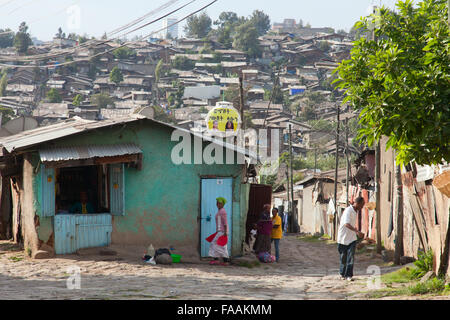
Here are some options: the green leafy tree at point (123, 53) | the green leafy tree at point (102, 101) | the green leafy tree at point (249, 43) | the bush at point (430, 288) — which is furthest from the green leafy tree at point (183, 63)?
the bush at point (430, 288)

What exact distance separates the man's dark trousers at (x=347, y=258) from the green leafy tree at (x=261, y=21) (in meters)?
149

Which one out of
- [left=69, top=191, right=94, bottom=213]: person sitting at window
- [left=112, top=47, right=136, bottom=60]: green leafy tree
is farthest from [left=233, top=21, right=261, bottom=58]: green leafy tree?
[left=69, top=191, right=94, bottom=213]: person sitting at window

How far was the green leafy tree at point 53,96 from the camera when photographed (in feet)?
276

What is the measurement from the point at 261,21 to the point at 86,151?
150192 millimetres

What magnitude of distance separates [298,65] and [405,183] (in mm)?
93341

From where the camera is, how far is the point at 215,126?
30750 mm

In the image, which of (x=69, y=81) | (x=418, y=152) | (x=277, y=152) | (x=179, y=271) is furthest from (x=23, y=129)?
(x=69, y=81)

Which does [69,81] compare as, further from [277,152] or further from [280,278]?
[280,278]

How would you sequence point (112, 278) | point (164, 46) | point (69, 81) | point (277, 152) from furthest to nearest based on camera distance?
1. point (164, 46)
2. point (69, 81)
3. point (277, 152)
4. point (112, 278)

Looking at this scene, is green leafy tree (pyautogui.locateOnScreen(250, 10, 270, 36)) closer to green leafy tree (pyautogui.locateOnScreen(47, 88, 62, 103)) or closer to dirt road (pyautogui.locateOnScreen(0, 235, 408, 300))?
green leafy tree (pyautogui.locateOnScreen(47, 88, 62, 103))

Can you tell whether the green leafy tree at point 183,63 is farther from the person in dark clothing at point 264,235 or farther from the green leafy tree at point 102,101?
the person in dark clothing at point 264,235

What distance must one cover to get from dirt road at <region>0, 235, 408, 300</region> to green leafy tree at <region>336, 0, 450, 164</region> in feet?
8.87

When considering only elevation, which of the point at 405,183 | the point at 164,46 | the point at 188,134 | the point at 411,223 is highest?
the point at 164,46
